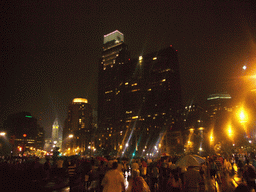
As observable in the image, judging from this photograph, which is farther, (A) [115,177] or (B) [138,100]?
(B) [138,100]

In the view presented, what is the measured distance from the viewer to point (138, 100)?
159750mm

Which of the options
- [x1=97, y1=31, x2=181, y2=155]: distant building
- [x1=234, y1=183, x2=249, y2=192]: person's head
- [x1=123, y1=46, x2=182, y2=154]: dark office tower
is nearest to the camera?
[x1=234, y1=183, x2=249, y2=192]: person's head

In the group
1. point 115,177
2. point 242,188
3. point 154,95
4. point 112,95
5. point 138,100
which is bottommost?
point 115,177

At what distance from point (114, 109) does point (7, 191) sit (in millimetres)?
161735

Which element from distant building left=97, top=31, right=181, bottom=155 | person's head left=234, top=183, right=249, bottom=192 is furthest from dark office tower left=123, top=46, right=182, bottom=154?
person's head left=234, top=183, right=249, bottom=192

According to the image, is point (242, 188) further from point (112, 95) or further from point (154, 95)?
point (112, 95)

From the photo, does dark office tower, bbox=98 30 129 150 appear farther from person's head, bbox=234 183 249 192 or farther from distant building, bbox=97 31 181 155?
person's head, bbox=234 183 249 192

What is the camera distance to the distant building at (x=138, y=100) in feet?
435

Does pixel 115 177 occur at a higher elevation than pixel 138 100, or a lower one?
lower

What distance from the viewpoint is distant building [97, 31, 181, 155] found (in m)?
132

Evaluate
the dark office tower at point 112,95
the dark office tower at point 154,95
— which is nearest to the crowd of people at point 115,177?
the dark office tower at point 154,95

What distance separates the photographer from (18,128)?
172625 mm

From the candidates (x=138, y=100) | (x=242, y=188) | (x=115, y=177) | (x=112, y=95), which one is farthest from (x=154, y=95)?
(x=242, y=188)

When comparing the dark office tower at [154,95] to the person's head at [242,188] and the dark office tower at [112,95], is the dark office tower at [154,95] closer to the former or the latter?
the dark office tower at [112,95]
